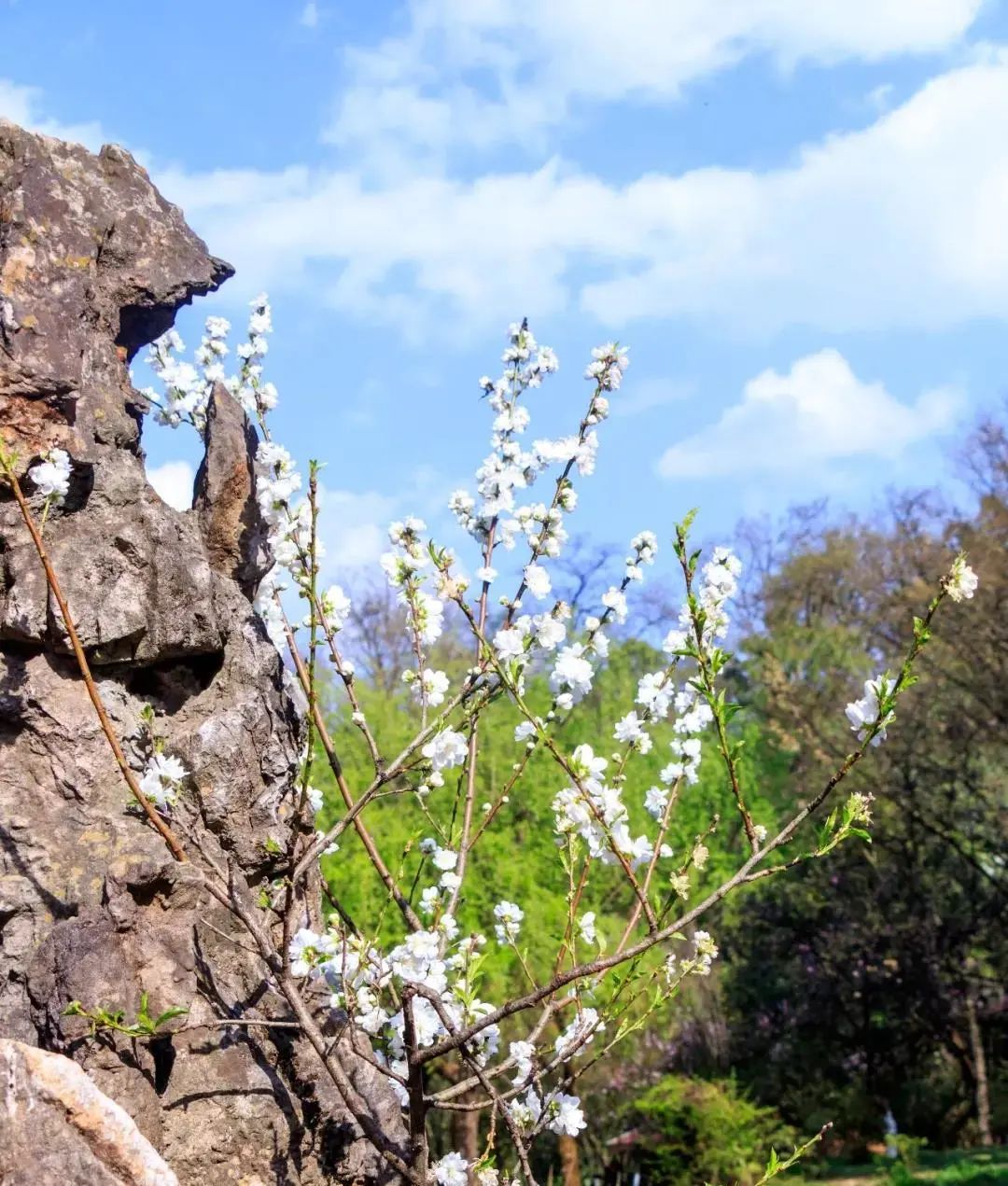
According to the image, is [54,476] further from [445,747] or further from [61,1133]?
[61,1133]

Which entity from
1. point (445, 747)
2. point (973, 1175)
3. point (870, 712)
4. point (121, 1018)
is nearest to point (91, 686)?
point (121, 1018)

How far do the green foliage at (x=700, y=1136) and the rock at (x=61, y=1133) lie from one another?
10.3 meters

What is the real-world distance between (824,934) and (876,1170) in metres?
2.95

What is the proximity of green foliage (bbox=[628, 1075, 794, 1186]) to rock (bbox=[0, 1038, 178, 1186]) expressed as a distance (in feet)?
33.7

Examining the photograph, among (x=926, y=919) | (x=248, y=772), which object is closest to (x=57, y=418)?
(x=248, y=772)

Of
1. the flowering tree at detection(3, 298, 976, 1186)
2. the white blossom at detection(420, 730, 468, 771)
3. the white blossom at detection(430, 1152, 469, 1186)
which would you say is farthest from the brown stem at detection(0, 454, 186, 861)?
the white blossom at detection(430, 1152, 469, 1186)

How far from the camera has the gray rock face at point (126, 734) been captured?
11.0 ft

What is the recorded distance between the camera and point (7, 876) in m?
3.49

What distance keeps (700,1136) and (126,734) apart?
10.4 metres

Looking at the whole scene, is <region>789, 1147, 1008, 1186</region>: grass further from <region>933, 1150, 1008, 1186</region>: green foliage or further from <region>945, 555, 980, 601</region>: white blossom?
<region>945, 555, 980, 601</region>: white blossom

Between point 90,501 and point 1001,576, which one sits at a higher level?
point 1001,576

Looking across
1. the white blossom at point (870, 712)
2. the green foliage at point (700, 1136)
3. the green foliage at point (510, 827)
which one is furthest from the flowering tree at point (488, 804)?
the green foliage at point (700, 1136)

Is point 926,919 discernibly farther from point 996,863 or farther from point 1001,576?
point 1001,576

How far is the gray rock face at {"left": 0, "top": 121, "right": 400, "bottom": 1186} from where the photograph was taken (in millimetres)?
3340
